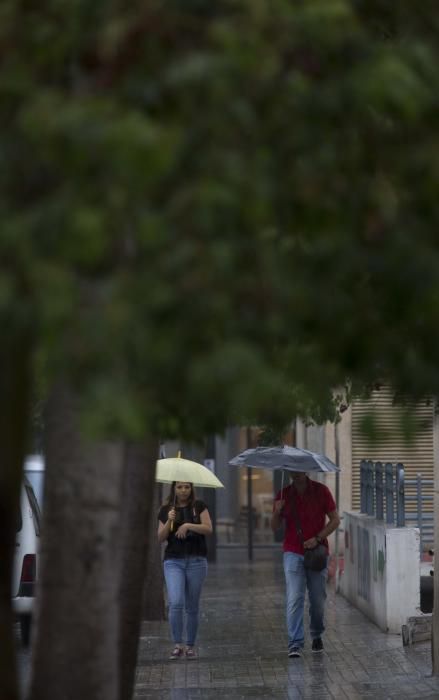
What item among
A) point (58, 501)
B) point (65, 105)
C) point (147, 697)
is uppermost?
point (65, 105)

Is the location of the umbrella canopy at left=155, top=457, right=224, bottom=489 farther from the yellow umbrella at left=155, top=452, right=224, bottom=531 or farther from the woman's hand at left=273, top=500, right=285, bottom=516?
the woman's hand at left=273, top=500, right=285, bottom=516

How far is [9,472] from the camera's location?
525 centimetres

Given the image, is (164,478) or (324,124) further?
(164,478)

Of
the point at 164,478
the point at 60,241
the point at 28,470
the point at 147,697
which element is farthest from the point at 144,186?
the point at 28,470

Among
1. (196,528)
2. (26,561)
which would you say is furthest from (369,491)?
(196,528)

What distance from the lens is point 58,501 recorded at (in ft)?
19.8

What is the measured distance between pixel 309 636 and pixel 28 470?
420 cm

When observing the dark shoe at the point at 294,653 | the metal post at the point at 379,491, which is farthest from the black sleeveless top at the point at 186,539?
the metal post at the point at 379,491

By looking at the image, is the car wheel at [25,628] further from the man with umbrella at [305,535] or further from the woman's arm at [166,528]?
the man with umbrella at [305,535]

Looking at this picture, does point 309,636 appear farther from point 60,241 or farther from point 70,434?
point 60,241

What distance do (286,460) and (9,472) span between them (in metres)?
10.4

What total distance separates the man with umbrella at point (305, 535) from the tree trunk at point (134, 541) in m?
5.58

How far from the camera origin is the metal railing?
55.1 feet

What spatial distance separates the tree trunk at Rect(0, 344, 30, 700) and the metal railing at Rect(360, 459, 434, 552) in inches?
443
